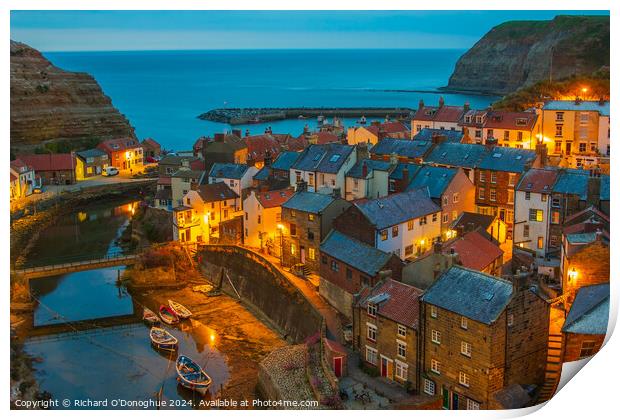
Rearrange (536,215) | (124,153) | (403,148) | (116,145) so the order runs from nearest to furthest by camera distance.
→ (536,215), (403,148), (116,145), (124,153)

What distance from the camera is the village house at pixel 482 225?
70.0 feet

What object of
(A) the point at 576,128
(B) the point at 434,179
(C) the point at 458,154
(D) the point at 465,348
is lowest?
(D) the point at 465,348

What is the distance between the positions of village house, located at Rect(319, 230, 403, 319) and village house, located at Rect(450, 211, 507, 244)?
3.29 meters

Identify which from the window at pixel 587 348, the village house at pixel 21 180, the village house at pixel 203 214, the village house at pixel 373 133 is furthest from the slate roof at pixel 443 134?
the village house at pixel 21 180

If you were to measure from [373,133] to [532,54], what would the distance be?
3727cm

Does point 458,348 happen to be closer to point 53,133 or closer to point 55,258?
point 55,258

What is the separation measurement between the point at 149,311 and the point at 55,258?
668 cm

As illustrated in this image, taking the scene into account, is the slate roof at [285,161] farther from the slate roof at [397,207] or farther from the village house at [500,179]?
the village house at [500,179]

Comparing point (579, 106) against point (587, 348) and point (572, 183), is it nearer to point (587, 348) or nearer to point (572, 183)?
point (572, 183)

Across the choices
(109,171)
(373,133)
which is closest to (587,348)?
(373,133)

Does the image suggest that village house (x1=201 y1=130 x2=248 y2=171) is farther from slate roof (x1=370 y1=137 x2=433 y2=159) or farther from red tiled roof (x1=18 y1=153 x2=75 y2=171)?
red tiled roof (x1=18 y1=153 x2=75 y2=171)

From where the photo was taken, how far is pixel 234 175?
91.7 ft

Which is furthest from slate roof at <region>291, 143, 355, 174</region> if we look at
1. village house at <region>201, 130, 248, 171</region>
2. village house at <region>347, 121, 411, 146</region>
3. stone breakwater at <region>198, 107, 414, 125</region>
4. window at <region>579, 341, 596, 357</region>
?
stone breakwater at <region>198, 107, 414, 125</region>

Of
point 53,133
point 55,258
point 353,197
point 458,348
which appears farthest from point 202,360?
point 53,133
